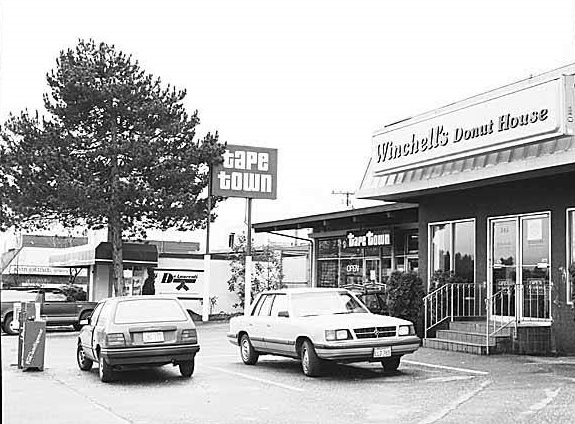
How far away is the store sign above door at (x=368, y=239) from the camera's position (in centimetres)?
2919

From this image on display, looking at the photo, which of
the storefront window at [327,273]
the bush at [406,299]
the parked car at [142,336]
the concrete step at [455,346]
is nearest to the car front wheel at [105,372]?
the parked car at [142,336]

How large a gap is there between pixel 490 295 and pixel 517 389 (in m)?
7.60

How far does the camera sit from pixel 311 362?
46.2 ft

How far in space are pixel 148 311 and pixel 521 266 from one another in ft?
28.2

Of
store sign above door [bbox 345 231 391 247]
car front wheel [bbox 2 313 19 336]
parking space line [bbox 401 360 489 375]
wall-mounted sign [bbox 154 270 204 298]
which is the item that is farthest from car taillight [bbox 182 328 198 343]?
wall-mounted sign [bbox 154 270 204 298]

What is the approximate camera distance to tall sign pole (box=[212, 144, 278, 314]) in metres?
33.8

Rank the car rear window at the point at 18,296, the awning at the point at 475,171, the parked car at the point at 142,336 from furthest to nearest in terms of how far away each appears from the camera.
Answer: the car rear window at the point at 18,296
the awning at the point at 475,171
the parked car at the point at 142,336

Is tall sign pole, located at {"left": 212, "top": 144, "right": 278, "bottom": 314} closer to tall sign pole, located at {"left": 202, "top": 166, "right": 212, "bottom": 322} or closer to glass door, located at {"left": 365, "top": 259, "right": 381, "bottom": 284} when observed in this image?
tall sign pole, located at {"left": 202, "top": 166, "right": 212, "bottom": 322}

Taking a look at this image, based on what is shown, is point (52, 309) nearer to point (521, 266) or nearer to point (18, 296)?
point (18, 296)

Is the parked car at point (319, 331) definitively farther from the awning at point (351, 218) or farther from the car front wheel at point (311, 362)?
the awning at point (351, 218)

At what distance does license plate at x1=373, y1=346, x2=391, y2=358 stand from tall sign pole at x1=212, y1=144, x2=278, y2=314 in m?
19.7

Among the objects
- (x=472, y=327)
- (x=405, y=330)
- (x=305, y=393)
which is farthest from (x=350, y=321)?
(x=472, y=327)

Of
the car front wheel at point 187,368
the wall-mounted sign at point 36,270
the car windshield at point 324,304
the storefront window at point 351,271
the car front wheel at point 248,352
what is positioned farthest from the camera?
the wall-mounted sign at point 36,270

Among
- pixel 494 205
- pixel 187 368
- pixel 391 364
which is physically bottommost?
pixel 187 368
